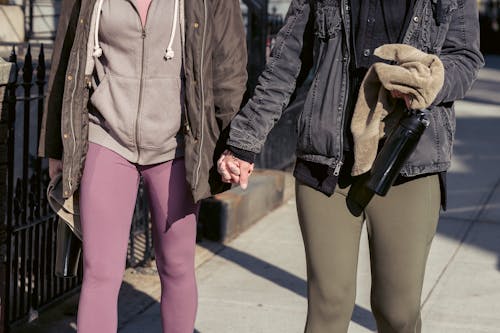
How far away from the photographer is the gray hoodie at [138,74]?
12.4ft

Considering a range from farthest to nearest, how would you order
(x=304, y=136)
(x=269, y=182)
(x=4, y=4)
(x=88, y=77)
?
(x=4, y=4) < (x=269, y=182) < (x=88, y=77) < (x=304, y=136)

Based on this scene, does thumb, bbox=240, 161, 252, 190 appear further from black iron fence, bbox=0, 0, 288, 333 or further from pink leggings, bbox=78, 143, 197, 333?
black iron fence, bbox=0, 0, 288, 333

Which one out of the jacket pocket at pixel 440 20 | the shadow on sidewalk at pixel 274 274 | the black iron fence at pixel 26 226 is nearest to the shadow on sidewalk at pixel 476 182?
the shadow on sidewalk at pixel 274 274

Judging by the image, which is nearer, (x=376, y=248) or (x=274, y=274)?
(x=376, y=248)

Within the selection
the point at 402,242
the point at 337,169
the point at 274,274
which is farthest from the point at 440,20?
the point at 274,274

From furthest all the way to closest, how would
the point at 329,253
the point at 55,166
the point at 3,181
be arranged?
the point at 3,181 → the point at 55,166 → the point at 329,253

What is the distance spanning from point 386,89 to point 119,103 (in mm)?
996

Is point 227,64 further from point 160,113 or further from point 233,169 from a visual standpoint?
point 233,169

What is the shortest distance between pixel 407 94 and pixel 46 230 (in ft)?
8.69

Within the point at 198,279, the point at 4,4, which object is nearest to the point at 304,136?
the point at 198,279

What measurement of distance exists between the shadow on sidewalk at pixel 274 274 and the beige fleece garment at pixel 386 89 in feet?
6.97

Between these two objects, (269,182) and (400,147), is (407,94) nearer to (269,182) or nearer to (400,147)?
(400,147)

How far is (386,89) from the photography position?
132 inches

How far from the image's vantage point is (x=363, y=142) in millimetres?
3395
